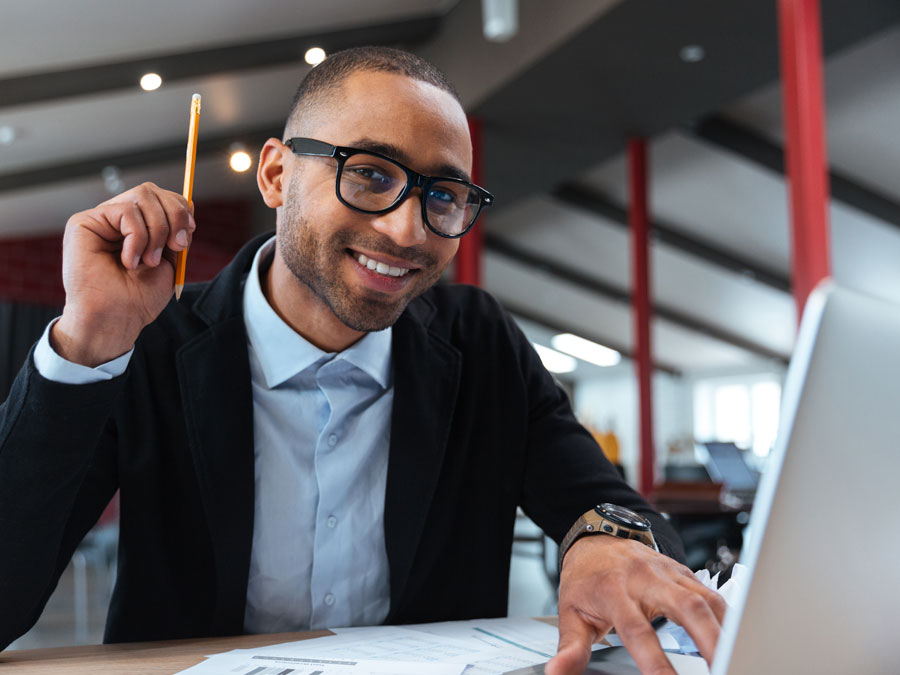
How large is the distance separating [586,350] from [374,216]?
52.2ft

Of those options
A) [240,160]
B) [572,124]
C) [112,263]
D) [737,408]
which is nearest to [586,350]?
[737,408]

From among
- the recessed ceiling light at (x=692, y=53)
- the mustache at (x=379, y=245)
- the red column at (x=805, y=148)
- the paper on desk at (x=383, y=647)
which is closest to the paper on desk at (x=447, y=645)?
the paper on desk at (x=383, y=647)

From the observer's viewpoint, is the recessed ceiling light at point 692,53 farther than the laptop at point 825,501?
Yes

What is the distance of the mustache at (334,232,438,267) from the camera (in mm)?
1001

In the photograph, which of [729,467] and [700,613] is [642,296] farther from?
[700,613]

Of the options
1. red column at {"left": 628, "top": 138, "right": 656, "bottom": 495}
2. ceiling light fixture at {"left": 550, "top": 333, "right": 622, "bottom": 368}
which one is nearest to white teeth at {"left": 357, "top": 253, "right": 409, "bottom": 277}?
red column at {"left": 628, "top": 138, "right": 656, "bottom": 495}

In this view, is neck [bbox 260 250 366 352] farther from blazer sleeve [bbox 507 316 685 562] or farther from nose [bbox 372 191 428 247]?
blazer sleeve [bbox 507 316 685 562]

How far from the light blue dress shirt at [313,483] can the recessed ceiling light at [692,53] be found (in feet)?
14.4

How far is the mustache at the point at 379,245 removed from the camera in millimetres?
1001

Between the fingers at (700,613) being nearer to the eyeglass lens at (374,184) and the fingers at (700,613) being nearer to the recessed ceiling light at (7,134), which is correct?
the eyeglass lens at (374,184)

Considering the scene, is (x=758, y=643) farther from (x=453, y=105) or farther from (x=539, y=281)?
(x=539, y=281)

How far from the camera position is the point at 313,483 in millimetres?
1060

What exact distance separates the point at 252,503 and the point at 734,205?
8.53 meters

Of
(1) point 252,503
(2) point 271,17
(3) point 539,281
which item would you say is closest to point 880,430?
(1) point 252,503
